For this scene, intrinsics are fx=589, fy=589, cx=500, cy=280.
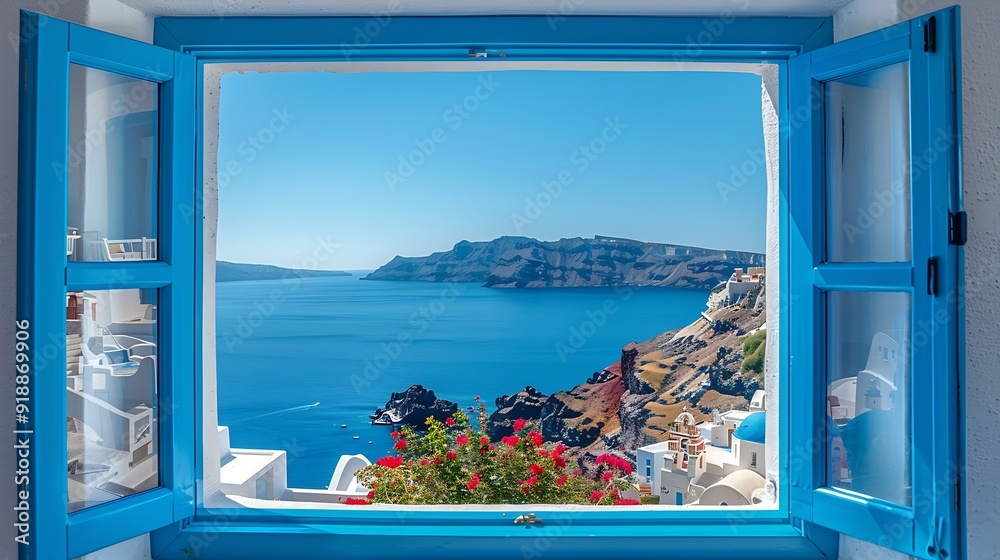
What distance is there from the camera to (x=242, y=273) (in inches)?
598

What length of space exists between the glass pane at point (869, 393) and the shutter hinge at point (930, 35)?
46cm

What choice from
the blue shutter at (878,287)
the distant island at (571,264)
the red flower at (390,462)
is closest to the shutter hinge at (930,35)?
the blue shutter at (878,287)

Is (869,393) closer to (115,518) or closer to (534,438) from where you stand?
(534,438)

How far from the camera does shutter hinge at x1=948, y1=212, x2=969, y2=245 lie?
1.06 metres

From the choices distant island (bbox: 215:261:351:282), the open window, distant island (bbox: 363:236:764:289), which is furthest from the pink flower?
distant island (bbox: 215:261:351:282)

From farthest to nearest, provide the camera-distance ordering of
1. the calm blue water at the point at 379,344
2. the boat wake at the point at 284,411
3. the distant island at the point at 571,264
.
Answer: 1. the boat wake at the point at 284,411
2. the calm blue water at the point at 379,344
3. the distant island at the point at 571,264

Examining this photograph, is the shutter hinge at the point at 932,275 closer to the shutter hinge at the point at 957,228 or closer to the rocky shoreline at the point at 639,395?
the shutter hinge at the point at 957,228

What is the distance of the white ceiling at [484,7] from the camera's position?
51.1 inches

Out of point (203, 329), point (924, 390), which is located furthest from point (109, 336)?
point (924, 390)

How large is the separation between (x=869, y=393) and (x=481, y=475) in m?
1.20

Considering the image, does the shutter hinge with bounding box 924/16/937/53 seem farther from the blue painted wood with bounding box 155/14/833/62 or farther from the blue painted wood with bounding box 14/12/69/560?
the blue painted wood with bounding box 14/12/69/560

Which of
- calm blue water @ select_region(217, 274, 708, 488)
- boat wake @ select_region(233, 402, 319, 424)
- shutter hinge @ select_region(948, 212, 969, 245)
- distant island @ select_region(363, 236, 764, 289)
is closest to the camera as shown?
shutter hinge @ select_region(948, 212, 969, 245)

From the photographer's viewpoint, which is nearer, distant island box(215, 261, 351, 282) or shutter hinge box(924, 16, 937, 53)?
shutter hinge box(924, 16, 937, 53)

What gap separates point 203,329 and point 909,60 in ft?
5.29
